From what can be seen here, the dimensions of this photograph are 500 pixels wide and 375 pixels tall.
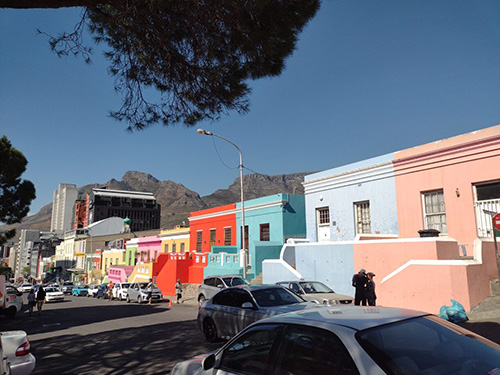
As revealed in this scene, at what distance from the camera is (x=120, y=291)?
3130 centimetres

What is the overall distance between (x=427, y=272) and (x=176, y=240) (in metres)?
29.3

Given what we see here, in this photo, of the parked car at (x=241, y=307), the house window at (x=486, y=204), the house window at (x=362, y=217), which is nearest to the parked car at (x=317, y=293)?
the parked car at (x=241, y=307)

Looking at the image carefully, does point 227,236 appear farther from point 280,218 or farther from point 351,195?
point 351,195

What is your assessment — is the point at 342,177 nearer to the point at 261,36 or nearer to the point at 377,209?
the point at 377,209

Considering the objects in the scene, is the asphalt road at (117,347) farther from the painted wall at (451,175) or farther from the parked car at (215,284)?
the painted wall at (451,175)

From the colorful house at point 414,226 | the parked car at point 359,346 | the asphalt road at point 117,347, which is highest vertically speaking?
the colorful house at point 414,226

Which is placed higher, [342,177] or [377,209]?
[342,177]

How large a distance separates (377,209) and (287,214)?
8041 mm

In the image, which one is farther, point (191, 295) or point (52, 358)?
point (191, 295)

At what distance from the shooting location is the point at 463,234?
15227 mm

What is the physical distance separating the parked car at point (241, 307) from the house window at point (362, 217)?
36.9ft

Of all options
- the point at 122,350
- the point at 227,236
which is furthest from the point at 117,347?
the point at 227,236

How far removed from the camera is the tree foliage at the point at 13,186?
2031 centimetres

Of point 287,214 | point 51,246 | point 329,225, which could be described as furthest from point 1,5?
point 51,246
